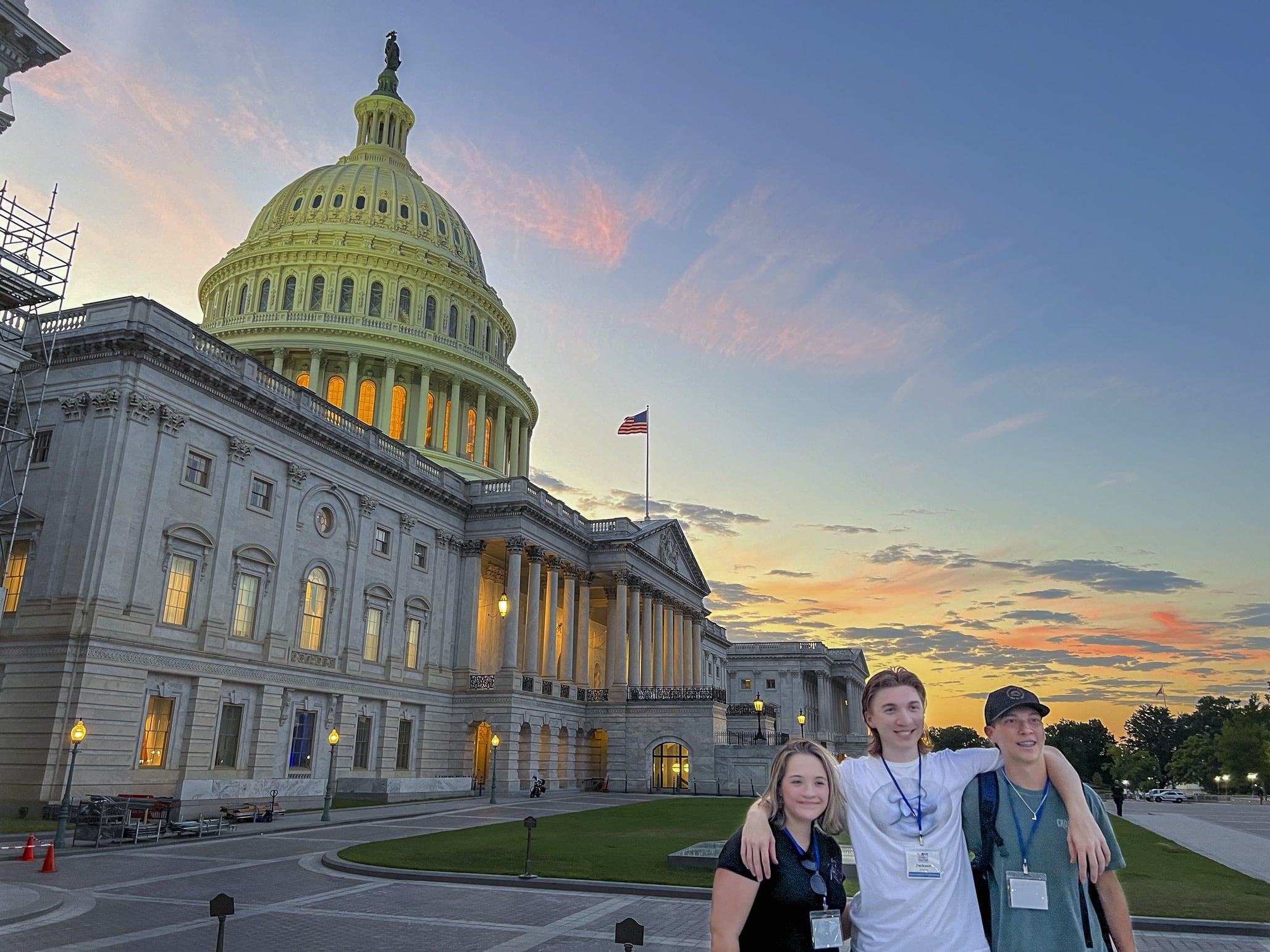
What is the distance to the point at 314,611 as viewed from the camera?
45438 millimetres

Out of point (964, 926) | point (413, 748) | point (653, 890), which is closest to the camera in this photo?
point (964, 926)

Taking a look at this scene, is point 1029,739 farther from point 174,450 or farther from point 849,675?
point 849,675

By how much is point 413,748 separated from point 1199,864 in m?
39.0

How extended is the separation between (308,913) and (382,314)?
61435mm

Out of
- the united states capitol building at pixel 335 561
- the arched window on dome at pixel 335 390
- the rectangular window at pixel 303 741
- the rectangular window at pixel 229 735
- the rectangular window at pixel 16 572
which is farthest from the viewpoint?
the arched window on dome at pixel 335 390

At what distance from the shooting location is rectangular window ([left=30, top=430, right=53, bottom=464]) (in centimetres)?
3588

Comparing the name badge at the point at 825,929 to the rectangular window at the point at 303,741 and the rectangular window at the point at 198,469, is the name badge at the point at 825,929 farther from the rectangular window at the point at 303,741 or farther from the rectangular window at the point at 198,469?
the rectangular window at the point at 303,741

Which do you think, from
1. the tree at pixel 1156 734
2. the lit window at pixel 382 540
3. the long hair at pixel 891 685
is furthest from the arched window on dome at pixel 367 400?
the tree at pixel 1156 734

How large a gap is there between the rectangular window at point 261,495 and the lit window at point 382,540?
8466 mm

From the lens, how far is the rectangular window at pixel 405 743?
50.7 metres

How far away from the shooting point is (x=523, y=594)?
6475 centimetres

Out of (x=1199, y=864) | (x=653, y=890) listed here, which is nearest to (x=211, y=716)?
(x=653, y=890)

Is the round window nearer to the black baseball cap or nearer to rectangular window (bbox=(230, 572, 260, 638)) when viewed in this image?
rectangular window (bbox=(230, 572, 260, 638))

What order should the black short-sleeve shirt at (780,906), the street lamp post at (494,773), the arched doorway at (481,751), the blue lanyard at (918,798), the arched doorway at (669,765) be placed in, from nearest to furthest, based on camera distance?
the black short-sleeve shirt at (780,906)
the blue lanyard at (918,798)
the street lamp post at (494,773)
the arched doorway at (481,751)
the arched doorway at (669,765)
